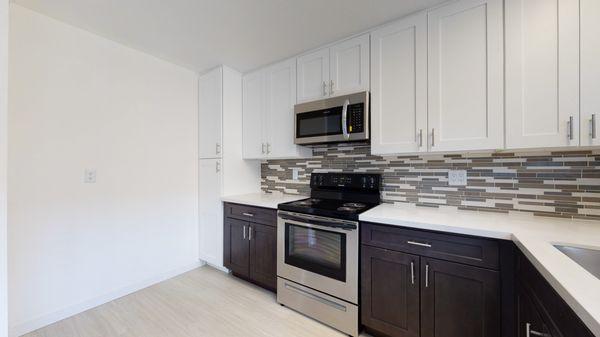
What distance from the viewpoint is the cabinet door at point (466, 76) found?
148 centimetres

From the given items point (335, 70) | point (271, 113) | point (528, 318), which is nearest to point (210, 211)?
point (271, 113)

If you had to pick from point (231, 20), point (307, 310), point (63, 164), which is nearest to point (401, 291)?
point (307, 310)

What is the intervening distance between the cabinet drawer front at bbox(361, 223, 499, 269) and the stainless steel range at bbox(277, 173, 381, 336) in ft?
0.48

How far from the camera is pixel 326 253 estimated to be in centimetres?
186

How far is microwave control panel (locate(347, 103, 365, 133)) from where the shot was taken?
1.96 m

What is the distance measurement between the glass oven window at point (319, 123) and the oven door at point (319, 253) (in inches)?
29.9

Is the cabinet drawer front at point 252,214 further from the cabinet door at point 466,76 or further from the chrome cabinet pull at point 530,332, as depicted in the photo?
the chrome cabinet pull at point 530,332

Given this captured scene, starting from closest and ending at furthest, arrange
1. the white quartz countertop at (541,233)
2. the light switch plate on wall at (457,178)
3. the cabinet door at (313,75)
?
the white quartz countertop at (541,233) < the light switch plate on wall at (457,178) < the cabinet door at (313,75)

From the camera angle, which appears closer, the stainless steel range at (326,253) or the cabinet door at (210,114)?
the stainless steel range at (326,253)

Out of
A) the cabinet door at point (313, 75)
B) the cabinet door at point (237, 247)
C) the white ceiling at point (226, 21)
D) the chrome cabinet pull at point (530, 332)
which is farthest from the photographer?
the cabinet door at point (237, 247)

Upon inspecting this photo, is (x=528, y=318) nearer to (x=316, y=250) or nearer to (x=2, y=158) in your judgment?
(x=316, y=250)

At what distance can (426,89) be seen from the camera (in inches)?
67.4

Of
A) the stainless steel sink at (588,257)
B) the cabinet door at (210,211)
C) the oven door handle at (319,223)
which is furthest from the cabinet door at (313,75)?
the stainless steel sink at (588,257)

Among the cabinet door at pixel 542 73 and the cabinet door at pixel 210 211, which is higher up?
the cabinet door at pixel 542 73
